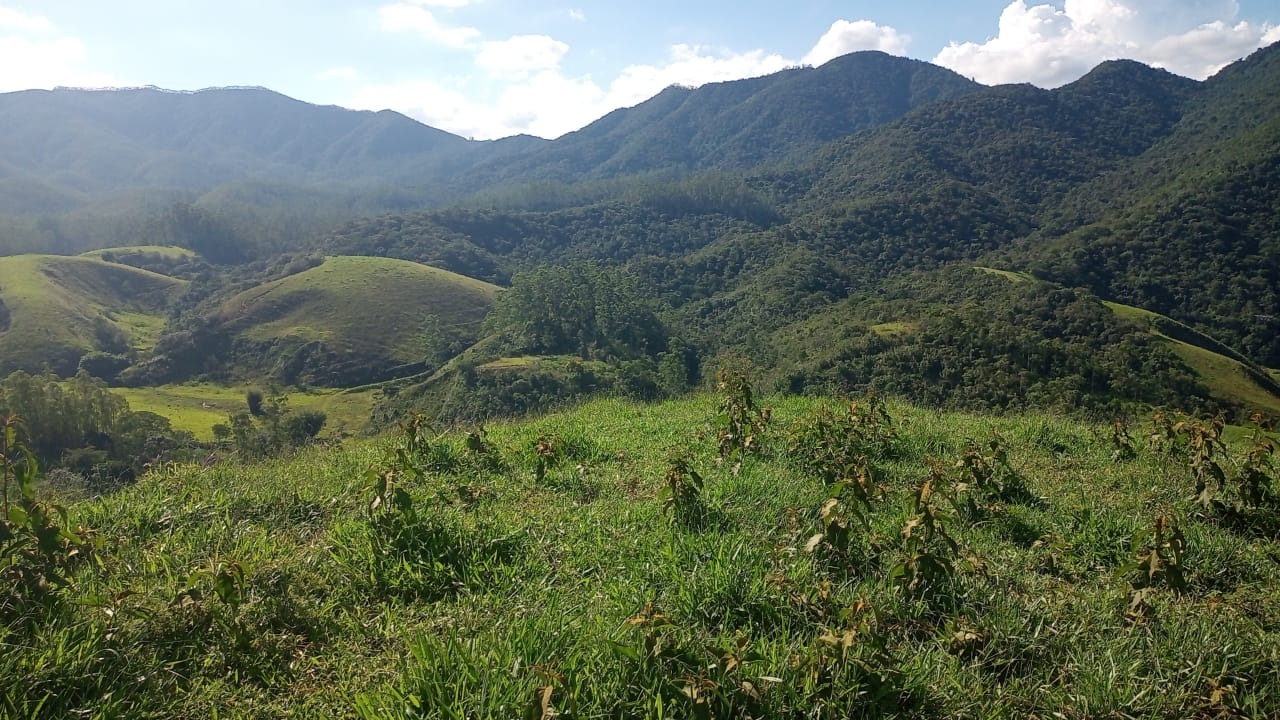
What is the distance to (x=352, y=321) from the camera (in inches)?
3467

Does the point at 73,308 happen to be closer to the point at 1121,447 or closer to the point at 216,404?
the point at 216,404

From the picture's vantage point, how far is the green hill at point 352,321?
8156 centimetres

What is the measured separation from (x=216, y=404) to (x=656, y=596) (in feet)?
265

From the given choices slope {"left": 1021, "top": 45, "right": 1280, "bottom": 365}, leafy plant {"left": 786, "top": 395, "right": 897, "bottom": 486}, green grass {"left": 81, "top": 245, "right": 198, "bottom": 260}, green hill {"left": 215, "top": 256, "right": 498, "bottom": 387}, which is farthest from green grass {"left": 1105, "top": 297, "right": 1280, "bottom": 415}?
green grass {"left": 81, "top": 245, "right": 198, "bottom": 260}

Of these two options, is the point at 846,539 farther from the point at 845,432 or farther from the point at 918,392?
the point at 918,392

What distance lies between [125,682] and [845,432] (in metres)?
5.55

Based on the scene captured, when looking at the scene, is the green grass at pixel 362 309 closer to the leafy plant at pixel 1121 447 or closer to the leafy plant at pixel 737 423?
the leafy plant at pixel 737 423

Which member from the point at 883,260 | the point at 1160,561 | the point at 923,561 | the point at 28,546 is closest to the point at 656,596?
the point at 923,561

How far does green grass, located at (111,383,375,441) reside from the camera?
203ft

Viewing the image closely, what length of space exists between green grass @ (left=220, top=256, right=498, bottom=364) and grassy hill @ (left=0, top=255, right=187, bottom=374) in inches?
539

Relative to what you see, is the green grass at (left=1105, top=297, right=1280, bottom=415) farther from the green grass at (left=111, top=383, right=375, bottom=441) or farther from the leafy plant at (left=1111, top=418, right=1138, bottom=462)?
the green grass at (left=111, top=383, right=375, bottom=441)

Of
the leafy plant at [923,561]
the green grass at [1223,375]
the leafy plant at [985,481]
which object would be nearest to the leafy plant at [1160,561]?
the leafy plant at [923,561]

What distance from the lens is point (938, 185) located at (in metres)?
134

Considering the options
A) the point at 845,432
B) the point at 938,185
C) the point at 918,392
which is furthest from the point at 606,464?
the point at 938,185
